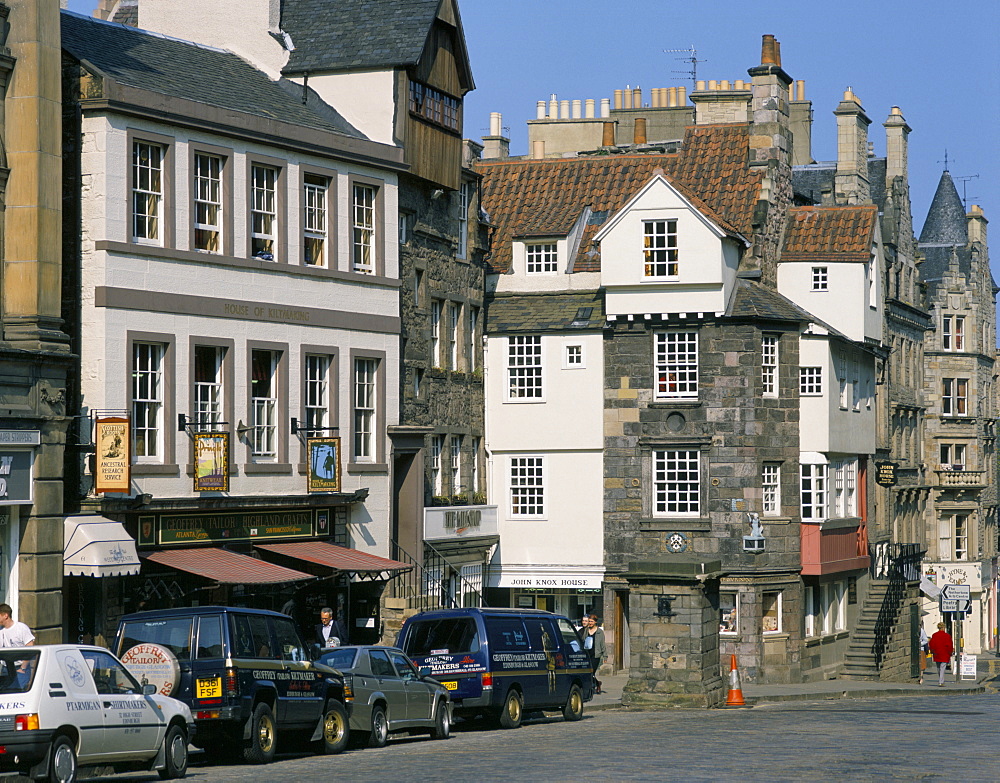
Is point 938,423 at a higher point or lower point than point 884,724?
higher

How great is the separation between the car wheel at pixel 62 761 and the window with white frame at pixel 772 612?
3007cm

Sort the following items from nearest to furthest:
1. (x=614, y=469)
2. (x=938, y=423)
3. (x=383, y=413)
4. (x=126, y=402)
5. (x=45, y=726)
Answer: (x=45, y=726), (x=126, y=402), (x=383, y=413), (x=614, y=469), (x=938, y=423)

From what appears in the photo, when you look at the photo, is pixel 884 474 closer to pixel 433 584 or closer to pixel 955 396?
pixel 433 584

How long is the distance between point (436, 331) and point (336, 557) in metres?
9.93

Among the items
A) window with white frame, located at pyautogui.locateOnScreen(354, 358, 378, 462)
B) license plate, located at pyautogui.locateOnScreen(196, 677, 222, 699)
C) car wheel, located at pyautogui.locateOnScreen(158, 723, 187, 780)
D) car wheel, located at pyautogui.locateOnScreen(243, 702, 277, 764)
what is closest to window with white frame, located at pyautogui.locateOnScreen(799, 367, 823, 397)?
window with white frame, located at pyautogui.locateOnScreen(354, 358, 378, 462)

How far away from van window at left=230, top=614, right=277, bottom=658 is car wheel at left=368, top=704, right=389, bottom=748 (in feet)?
8.95

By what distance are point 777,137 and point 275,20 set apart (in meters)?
16.0

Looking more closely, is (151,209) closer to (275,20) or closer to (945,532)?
(275,20)

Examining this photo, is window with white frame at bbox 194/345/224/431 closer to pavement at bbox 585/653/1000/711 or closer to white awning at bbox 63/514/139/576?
white awning at bbox 63/514/139/576

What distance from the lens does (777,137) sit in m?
48.8

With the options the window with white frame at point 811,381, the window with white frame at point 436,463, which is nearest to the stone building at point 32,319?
the window with white frame at point 436,463

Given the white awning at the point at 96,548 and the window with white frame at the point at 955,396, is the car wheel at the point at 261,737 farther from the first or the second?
the window with white frame at the point at 955,396

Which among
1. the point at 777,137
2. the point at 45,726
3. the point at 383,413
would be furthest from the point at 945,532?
the point at 45,726

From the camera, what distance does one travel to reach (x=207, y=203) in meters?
32.8
